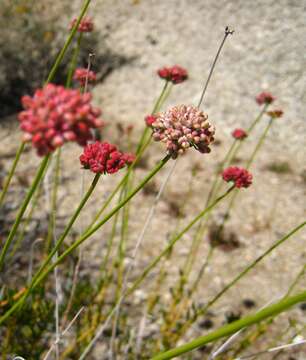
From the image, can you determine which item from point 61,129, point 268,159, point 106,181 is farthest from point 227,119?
point 61,129

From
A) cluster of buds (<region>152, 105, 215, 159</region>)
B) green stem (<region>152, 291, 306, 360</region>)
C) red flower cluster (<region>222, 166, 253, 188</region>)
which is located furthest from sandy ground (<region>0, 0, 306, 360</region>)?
green stem (<region>152, 291, 306, 360</region>)

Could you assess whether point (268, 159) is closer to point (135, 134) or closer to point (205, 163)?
point (205, 163)

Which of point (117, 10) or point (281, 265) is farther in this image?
point (117, 10)

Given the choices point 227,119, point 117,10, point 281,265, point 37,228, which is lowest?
point 37,228

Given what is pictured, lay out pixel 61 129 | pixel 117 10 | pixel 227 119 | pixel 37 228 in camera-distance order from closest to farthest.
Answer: pixel 61 129, pixel 37 228, pixel 227 119, pixel 117 10

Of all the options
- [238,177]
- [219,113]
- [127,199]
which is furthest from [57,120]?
[219,113]

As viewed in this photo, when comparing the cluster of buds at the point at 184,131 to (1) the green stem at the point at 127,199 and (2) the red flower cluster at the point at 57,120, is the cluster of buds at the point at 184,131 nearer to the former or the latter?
(1) the green stem at the point at 127,199

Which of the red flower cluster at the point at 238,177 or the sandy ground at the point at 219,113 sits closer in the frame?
the red flower cluster at the point at 238,177

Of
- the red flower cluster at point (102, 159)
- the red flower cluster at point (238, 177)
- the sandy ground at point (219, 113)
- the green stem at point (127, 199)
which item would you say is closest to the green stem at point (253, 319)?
the green stem at point (127, 199)
